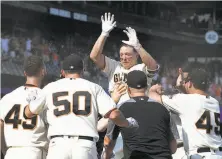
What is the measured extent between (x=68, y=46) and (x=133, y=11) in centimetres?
717

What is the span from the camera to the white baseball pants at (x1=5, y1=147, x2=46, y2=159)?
605 centimetres

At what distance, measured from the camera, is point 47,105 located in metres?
5.68

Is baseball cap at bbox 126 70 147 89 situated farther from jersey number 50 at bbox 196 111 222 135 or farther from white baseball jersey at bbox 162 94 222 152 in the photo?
jersey number 50 at bbox 196 111 222 135

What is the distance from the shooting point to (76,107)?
18.1 feet

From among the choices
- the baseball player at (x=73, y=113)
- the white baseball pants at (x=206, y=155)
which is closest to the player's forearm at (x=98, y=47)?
the baseball player at (x=73, y=113)

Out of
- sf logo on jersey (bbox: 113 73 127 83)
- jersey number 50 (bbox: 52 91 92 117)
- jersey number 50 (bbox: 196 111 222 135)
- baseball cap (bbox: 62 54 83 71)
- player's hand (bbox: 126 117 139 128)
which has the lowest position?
jersey number 50 (bbox: 196 111 222 135)

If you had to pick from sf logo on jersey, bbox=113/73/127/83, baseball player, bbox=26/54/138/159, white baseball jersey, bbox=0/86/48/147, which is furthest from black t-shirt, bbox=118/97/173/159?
sf logo on jersey, bbox=113/73/127/83

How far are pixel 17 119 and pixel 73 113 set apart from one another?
91 centimetres

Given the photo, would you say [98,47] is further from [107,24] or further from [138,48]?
[138,48]

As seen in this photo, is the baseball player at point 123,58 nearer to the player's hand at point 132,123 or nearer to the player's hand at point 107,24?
the player's hand at point 107,24

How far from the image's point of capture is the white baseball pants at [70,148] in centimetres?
543

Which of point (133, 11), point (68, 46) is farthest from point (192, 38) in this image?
point (68, 46)

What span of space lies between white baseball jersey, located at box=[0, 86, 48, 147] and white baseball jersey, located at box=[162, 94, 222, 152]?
1.48m

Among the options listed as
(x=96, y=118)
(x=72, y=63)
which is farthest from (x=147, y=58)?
(x=96, y=118)
